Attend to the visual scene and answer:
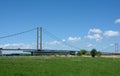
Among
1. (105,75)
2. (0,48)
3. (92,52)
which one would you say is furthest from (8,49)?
(105,75)

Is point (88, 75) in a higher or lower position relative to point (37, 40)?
A: lower

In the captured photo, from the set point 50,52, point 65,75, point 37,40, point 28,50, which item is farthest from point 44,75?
point 50,52

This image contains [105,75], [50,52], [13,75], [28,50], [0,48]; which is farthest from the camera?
[50,52]

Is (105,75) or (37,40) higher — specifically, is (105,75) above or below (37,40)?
below

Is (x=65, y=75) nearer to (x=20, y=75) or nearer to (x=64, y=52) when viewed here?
(x=20, y=75)

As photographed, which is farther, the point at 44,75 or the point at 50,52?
the point at 50,52

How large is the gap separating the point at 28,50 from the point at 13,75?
113 meters

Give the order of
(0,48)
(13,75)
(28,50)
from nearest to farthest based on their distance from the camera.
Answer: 1. (13,75)
2. (0,48)
3. (28,50)

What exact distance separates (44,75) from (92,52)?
101 meters

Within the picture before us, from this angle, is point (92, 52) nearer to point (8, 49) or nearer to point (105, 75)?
point (8, 49)

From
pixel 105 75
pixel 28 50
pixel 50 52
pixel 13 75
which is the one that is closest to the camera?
pixel 13 75

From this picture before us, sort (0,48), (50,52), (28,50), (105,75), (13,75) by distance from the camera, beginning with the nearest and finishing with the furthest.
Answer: (13,75)
(105,75)
(0,48)
(28,50)
(50,52)

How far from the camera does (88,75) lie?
2117cm

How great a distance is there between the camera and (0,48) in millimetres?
118688
